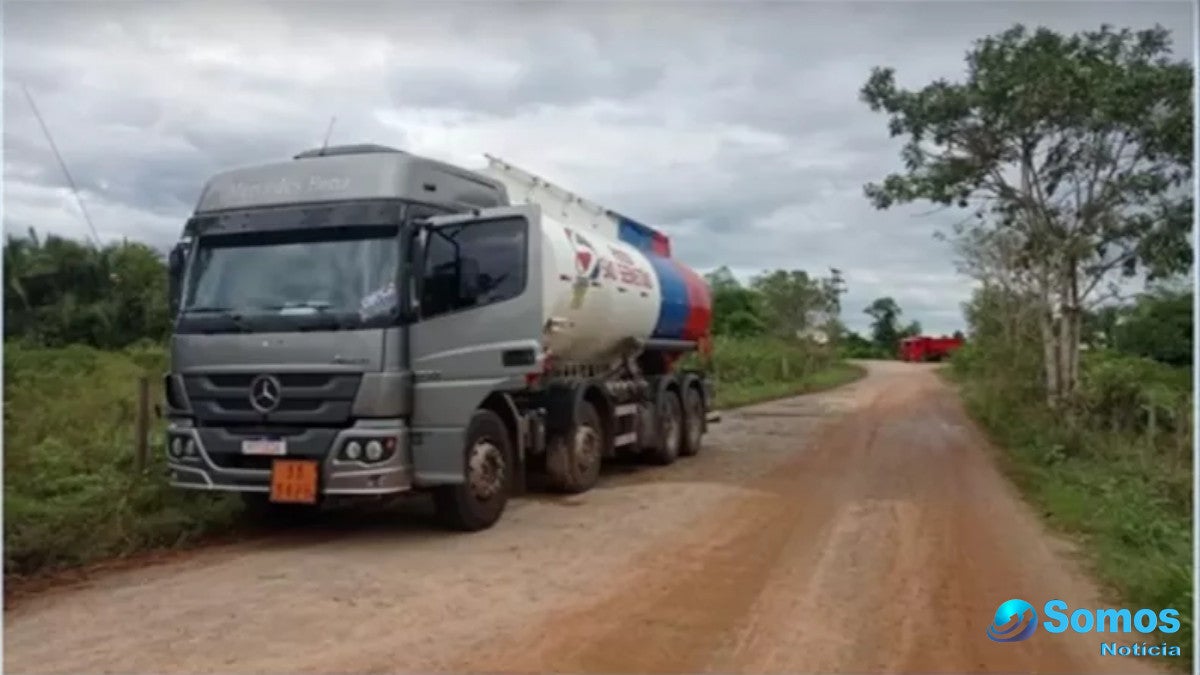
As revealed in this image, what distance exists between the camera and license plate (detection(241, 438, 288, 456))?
778 centimetres

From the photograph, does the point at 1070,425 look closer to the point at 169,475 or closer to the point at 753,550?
the point at 753,550

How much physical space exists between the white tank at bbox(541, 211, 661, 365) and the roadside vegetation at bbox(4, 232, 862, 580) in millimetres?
3316

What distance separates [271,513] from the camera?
895cm

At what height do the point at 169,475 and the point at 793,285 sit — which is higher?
the point at 793,285

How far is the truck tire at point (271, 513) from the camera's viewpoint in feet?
29.0

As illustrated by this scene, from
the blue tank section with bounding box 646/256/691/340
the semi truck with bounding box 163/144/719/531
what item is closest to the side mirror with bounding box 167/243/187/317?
the semi truck with bounding box 163/144/719/531

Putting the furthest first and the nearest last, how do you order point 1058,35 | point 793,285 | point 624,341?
point 793,285
point 1058,35
point 624,341

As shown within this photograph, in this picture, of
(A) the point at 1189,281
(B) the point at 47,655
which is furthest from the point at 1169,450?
(B) the point at 47,655

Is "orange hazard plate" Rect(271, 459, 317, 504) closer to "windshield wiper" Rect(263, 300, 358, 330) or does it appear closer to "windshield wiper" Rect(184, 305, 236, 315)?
"windshield wiper" Rect(263, 300, 358, 330)

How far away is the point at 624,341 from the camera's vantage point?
12.1 m

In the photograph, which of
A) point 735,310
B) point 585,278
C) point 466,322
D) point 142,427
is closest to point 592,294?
point 585,278

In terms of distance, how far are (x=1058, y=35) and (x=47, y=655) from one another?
43.1 ft

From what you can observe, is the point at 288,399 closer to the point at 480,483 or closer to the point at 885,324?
the point at 480,483

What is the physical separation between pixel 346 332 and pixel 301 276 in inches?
24.6
